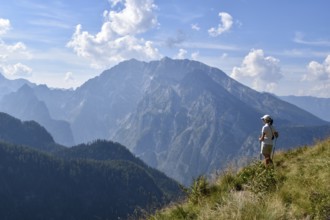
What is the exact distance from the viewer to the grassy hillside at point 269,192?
371 inches

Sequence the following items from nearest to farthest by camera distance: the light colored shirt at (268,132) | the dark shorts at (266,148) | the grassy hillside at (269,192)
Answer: the grassy hillside at (269,192)
the dark shorts at (266,148)
the light colored shirt at (268,132)

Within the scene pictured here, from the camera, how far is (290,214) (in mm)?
9680

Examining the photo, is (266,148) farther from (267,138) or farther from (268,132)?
(268,132)

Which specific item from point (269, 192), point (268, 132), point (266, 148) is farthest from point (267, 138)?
point (269, 192)

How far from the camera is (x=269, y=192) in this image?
11.6 m

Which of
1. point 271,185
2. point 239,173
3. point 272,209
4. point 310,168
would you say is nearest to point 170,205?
point 239,173

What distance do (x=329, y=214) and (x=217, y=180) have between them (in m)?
5.38

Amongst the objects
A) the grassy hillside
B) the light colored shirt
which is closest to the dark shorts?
the light colored shirt

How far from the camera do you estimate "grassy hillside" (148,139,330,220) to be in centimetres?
943

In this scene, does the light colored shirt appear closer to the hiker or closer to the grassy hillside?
the hiker

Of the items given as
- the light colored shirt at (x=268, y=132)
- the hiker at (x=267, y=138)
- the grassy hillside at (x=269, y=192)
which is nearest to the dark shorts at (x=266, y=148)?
the hiker at (x=267, y=138)

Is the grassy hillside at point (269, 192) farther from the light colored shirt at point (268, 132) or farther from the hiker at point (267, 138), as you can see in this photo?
the light colored shirt at point (268, 132)

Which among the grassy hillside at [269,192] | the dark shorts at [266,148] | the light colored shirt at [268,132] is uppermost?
the light colored shirt at [268,132]

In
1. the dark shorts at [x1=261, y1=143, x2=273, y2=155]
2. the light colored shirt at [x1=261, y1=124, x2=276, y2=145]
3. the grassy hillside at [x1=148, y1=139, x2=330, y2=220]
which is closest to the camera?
the grassy hillside at [x1=148, y1=139, x2=330, y2=220]
